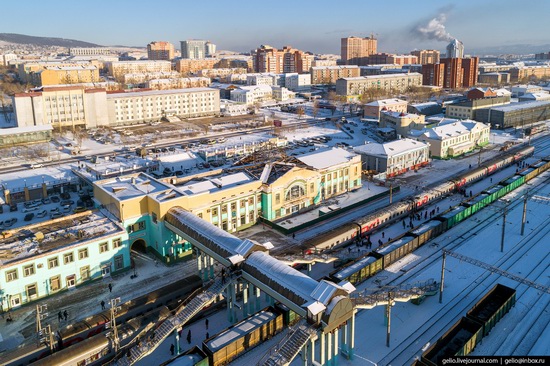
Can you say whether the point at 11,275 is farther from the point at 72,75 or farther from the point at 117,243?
the point at 72,75

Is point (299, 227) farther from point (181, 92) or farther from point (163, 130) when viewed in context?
point (181, 92)

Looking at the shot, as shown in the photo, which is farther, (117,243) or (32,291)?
(117,243)

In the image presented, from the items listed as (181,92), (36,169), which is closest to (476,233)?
(36,169)

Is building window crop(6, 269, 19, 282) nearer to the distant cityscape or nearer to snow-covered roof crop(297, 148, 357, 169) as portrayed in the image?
the distant cityscape

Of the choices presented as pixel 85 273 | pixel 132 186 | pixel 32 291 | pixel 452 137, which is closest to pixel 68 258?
pixel 85 273

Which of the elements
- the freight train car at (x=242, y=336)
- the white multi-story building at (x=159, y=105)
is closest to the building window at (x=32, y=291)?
the freight train car at (x=242, y=336)

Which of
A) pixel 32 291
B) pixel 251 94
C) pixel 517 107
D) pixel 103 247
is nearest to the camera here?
pixel 32 291

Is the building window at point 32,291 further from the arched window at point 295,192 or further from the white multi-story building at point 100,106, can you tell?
the white multi-story building at point 100,106
